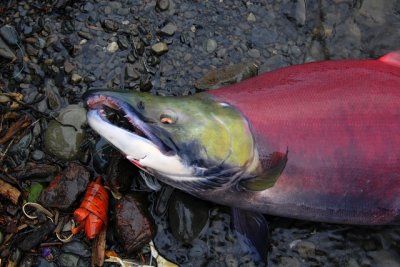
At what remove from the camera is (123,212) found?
3568mm

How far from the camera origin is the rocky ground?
3691 millimetres

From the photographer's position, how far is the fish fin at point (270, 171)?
307cm

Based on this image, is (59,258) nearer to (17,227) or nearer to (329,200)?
(17,227)

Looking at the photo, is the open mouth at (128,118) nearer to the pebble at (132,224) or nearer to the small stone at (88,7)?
the pebble at (132,224)

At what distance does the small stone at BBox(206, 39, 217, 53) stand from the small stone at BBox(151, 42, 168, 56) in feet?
1.12

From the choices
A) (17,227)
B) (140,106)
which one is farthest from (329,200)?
(17,227)

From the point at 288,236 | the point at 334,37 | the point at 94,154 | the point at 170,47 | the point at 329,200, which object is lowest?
the point at 288,236

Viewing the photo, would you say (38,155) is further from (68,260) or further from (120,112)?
(120,112)

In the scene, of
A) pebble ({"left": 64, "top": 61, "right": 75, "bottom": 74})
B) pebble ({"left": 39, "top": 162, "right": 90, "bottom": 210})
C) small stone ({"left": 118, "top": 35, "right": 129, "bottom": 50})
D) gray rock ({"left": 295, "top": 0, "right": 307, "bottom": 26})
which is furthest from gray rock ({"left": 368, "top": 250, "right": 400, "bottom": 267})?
pebble ({"left": 64, "top": 61, "right": 75, "bottom": 74})

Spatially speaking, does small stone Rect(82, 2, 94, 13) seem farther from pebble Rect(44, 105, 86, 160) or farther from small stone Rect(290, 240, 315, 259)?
small stone Rect(290, 240, 315, 259)

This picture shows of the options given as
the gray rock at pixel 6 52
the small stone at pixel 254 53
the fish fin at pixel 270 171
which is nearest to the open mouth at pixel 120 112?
the fish fin at pixel 270 171

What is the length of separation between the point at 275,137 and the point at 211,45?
50.8 inches

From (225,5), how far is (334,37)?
935mm

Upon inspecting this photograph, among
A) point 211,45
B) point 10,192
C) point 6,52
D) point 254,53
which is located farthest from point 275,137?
point 6,52
